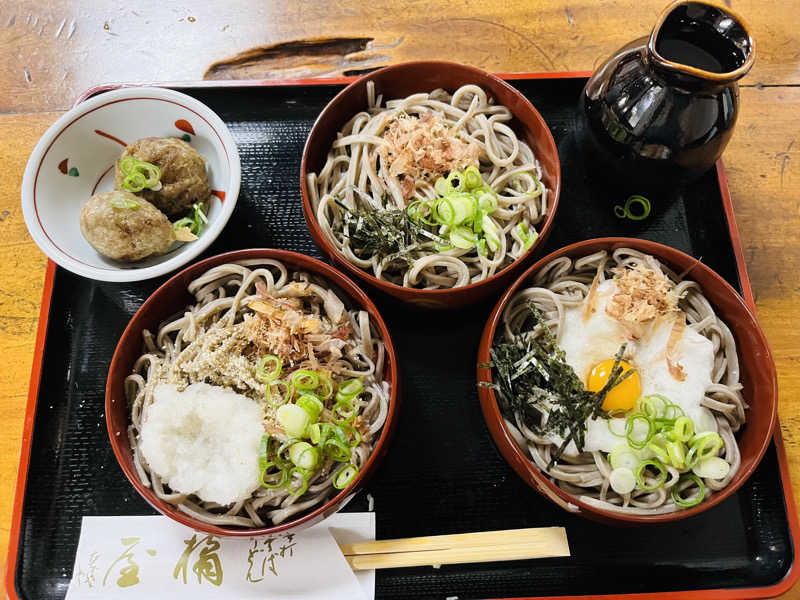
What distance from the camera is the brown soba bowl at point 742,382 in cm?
167

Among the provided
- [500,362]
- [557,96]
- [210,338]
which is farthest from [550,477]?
[557,96]

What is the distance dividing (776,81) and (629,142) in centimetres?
107

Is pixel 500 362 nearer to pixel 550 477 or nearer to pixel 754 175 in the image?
pixel 550 477

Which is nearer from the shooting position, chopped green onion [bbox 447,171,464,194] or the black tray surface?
the black tray surface

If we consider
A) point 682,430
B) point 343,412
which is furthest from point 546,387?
point 343,412

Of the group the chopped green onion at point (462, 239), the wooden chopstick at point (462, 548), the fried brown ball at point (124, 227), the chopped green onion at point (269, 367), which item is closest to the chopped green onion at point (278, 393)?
the chopped green onion at point (269, 367)

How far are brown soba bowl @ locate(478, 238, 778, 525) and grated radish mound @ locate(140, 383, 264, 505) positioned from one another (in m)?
0.72

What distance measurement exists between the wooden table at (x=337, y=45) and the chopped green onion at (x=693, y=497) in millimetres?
1214

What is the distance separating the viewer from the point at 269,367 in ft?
5.95

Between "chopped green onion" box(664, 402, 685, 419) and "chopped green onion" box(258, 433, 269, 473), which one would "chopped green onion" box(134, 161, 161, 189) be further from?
"chopped green onion" box(664, 402, 685, 419)

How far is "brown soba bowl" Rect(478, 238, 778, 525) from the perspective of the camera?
5.48 feet

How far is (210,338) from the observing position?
1.86m

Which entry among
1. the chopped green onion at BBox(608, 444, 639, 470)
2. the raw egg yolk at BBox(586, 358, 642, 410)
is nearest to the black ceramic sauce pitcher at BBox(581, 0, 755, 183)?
the raw egg yolk at BBox(586, 358, 642, 410)

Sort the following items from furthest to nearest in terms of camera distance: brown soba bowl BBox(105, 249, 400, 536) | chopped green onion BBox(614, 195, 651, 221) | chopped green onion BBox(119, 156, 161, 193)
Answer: chopped green onion BBox(614, 195, 651, 221) → chopped green onion BBox(119, 156, 161, 193) → brown soba bowl BBox(105, 249, 400, 536)
